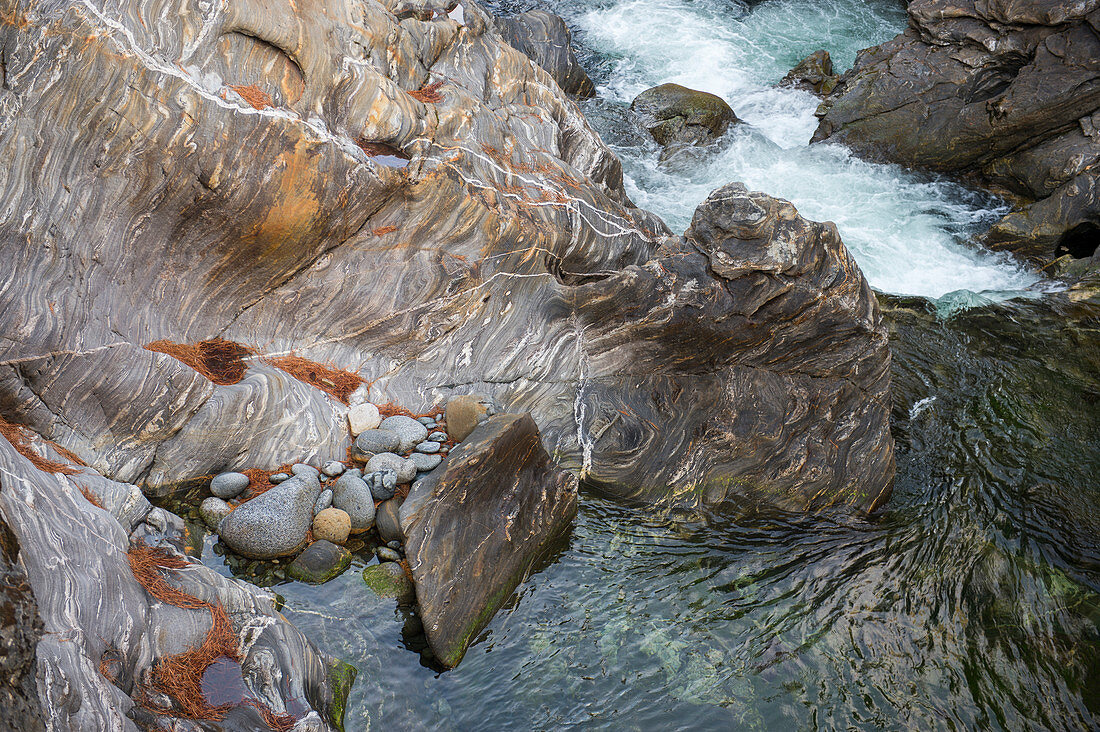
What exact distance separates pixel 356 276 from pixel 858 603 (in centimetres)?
630

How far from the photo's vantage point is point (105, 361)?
658 centimetres

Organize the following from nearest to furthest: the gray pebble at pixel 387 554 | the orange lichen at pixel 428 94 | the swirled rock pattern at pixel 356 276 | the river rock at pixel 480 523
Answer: the river rock at pixel 480 523 < the swirled rock pattern at pixel 356 276 < the gray pebble at pixel 387 554 < the orange lichen at pixel 428 94

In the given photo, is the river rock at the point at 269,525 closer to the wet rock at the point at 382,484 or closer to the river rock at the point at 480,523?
the wet rock at the point at 382,484

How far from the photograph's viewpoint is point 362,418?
7.82 meters

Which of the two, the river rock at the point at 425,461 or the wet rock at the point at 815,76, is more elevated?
the wet rock at the point at 815,76

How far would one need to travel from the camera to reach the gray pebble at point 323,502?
275 inches

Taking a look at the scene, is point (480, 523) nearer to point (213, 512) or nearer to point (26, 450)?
point (213, 512)

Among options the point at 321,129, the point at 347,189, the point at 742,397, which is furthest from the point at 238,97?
the point at 742,397

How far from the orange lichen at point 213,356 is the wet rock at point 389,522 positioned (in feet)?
6.68

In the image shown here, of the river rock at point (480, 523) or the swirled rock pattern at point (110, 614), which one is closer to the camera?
the swirled rock pattern at point (110, 614)

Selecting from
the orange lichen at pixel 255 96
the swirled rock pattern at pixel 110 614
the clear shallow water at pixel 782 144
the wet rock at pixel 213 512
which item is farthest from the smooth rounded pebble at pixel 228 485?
the clear shallow water at pixel 782 144

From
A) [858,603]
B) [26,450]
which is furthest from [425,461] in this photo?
[858,603]

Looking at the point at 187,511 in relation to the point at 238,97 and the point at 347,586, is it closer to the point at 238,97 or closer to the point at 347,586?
the point at 347,586

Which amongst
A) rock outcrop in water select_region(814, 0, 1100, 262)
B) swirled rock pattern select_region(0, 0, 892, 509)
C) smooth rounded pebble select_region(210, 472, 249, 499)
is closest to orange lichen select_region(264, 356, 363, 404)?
swirled rock pattern select_region(0, 0, 892, 509)
